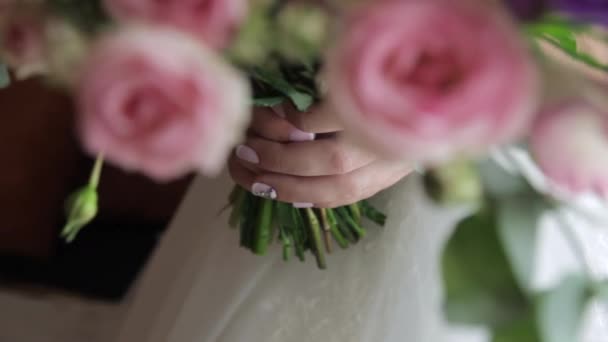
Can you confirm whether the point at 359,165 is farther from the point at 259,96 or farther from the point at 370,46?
the point at 370,46

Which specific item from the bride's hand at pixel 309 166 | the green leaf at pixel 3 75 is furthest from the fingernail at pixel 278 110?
the green leaf at pixel 3 75

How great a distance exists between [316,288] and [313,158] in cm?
13

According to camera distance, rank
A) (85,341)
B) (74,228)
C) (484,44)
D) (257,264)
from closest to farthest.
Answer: (484,44) < (74,228) < (257,264) < (85,341)

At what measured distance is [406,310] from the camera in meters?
0.58

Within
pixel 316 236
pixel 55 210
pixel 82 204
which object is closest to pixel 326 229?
pixel 316 236

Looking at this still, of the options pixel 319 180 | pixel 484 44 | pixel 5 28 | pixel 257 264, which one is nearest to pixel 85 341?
pixel 257 264

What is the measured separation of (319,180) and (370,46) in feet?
1.33

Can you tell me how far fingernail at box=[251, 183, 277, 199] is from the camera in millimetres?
606

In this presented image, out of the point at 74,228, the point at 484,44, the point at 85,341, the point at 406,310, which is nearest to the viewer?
the point at 484,44

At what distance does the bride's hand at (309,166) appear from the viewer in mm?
595

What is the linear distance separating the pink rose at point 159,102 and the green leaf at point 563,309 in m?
0.13

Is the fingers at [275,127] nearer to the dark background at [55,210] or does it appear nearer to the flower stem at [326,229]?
the flower stem at [326,229]

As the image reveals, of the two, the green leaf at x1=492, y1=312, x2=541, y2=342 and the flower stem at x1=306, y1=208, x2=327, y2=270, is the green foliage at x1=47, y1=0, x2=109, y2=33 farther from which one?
the flower stem at x1=306, y1=208, x2=327, y2=270

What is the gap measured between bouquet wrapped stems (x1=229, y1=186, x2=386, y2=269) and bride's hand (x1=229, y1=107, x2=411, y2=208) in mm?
29
